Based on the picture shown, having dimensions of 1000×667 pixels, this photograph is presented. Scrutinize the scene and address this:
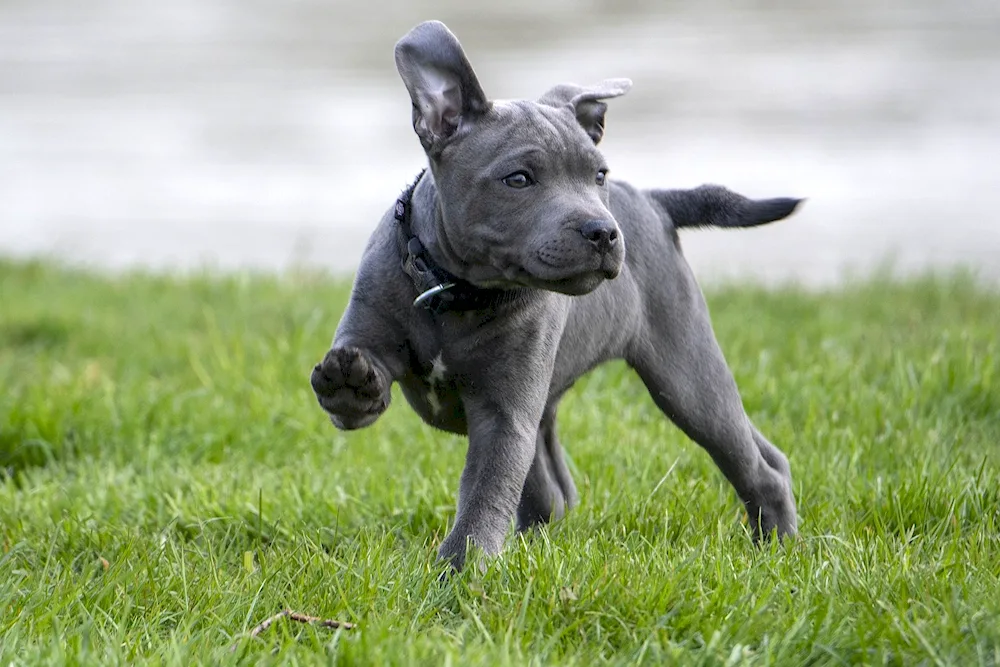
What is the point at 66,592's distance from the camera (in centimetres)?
315

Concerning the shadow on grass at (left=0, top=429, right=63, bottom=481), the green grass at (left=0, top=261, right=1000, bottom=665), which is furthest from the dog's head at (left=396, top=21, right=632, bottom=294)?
the shadow on grass at (left=0, top=429, right=63, bottom=481)

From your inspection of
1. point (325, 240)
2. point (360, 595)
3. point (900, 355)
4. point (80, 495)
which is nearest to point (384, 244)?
point (360, 595)

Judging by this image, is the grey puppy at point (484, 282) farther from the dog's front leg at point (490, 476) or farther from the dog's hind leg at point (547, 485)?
the dog's hind leg at point (547, 485)

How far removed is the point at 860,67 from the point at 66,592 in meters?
11.9

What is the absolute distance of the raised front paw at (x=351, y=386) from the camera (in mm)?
3156

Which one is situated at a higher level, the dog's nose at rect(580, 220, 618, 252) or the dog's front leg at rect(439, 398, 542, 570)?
the dog's nose at rect(580, 220, 618, 252)

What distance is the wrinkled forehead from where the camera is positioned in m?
3.27

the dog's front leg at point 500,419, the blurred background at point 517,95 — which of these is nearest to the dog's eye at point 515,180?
the dog's front leg at point 500,419

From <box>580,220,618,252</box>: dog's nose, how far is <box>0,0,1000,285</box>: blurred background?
4841mm

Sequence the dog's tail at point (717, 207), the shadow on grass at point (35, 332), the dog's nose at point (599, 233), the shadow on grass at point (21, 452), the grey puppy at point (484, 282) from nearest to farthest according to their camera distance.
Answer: the dog's nose at point (599, 233) → the grey puppy at point (484, 282) → the dog's tail at point (717, 207) → the shadow on grass at point (21, 452) → the shadow on grass at point (35, 332)

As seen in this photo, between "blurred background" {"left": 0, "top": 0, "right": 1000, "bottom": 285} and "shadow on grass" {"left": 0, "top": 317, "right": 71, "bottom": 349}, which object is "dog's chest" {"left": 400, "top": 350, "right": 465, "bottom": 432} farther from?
"blurred background" {"left": 0, "top": 0, "right": 1000, "bottom": 285}

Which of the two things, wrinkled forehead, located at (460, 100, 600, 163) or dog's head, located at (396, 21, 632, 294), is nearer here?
dog's head, located at (396, 21, 632, 294)

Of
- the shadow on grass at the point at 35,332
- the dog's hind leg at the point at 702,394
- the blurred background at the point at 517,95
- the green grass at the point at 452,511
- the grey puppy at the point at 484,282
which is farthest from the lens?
the blurred background at the point at 517,95

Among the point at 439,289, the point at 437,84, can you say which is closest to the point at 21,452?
the point at 439,289
